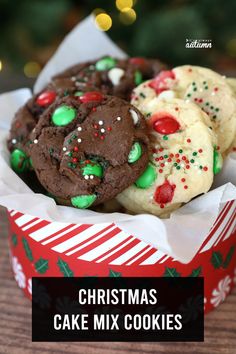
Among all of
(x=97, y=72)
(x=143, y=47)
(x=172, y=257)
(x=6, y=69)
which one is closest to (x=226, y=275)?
(x=172, y=257)

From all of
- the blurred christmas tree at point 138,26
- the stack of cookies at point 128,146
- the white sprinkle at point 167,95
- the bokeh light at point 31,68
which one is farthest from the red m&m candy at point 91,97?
the bokeh light at point 31,68

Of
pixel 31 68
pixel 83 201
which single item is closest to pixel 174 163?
pixel 83 201

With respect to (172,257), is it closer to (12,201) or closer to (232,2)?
(12,201)

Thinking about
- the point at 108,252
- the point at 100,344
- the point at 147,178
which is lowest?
the point at 100,344

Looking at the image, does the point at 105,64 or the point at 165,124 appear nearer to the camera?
the point at 165,124

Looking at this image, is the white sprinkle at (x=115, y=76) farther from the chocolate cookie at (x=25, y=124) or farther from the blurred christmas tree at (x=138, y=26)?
the blurred christmas tree at (x=138, y=26)

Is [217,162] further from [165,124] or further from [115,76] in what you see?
[115,76]
